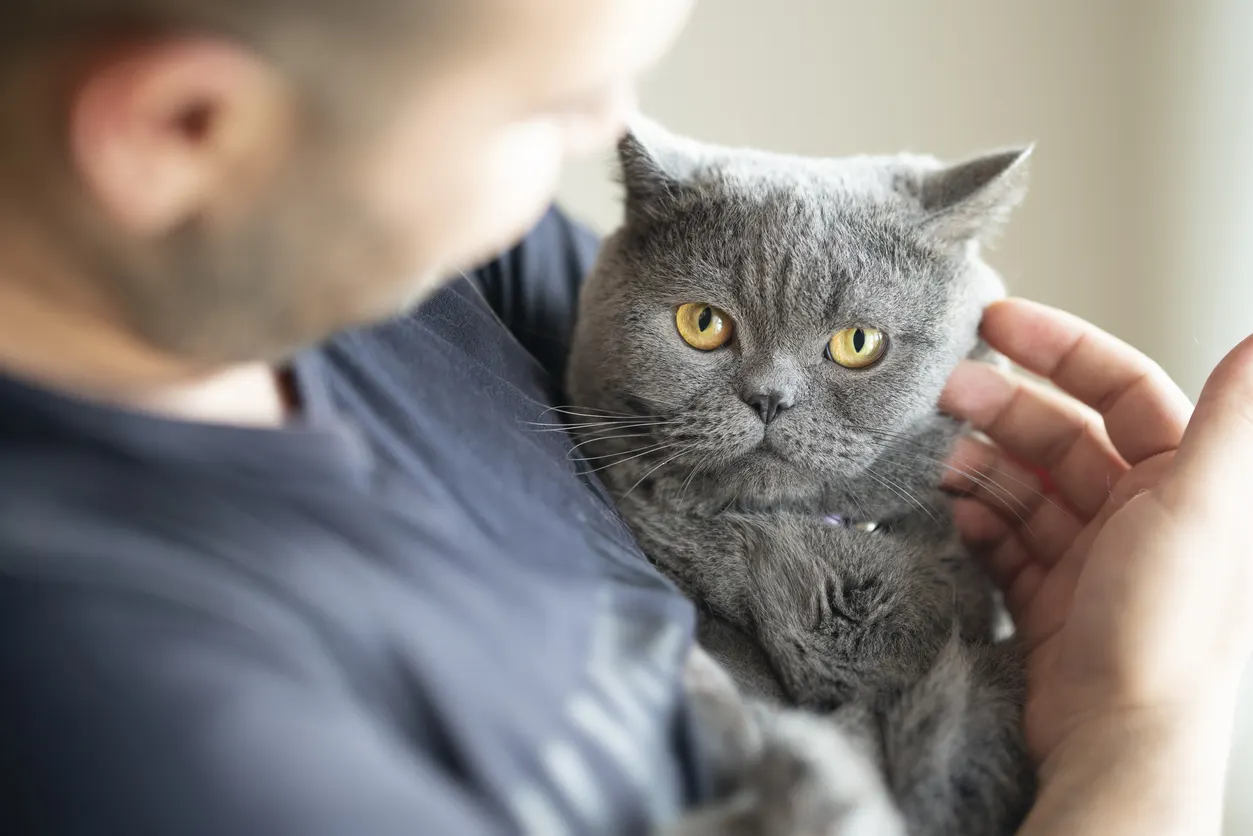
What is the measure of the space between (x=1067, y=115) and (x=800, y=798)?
1.36 m

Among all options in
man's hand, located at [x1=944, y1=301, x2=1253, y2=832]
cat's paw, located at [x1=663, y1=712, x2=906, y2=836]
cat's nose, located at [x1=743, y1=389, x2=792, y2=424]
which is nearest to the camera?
cat's paw, located at [x1=663, y1=712, x2=906, y2=836]

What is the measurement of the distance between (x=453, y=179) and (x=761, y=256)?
1.63 feet

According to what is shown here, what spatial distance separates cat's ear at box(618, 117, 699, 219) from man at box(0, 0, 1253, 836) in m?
0.38

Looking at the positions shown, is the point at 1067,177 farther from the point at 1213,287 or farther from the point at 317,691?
the point at 317,691

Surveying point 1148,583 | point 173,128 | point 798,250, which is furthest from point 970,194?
point 173,128

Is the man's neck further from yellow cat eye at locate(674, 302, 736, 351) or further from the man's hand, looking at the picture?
the man's hand

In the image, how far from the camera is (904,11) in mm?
1604

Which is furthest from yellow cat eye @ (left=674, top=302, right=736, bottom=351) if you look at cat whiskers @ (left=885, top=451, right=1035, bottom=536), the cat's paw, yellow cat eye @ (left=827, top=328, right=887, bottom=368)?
the cat's paw

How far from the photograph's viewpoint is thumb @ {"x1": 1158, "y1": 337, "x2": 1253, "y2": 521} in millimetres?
750

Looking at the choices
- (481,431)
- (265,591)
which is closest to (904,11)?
(481,431)

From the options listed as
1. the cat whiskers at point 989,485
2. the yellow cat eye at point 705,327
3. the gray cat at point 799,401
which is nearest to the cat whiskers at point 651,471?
the gray cat at point 799,401

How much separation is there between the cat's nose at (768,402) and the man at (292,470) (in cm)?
27

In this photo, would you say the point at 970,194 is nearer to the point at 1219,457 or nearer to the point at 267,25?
the point at 1219,457

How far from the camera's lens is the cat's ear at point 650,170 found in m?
0.95
